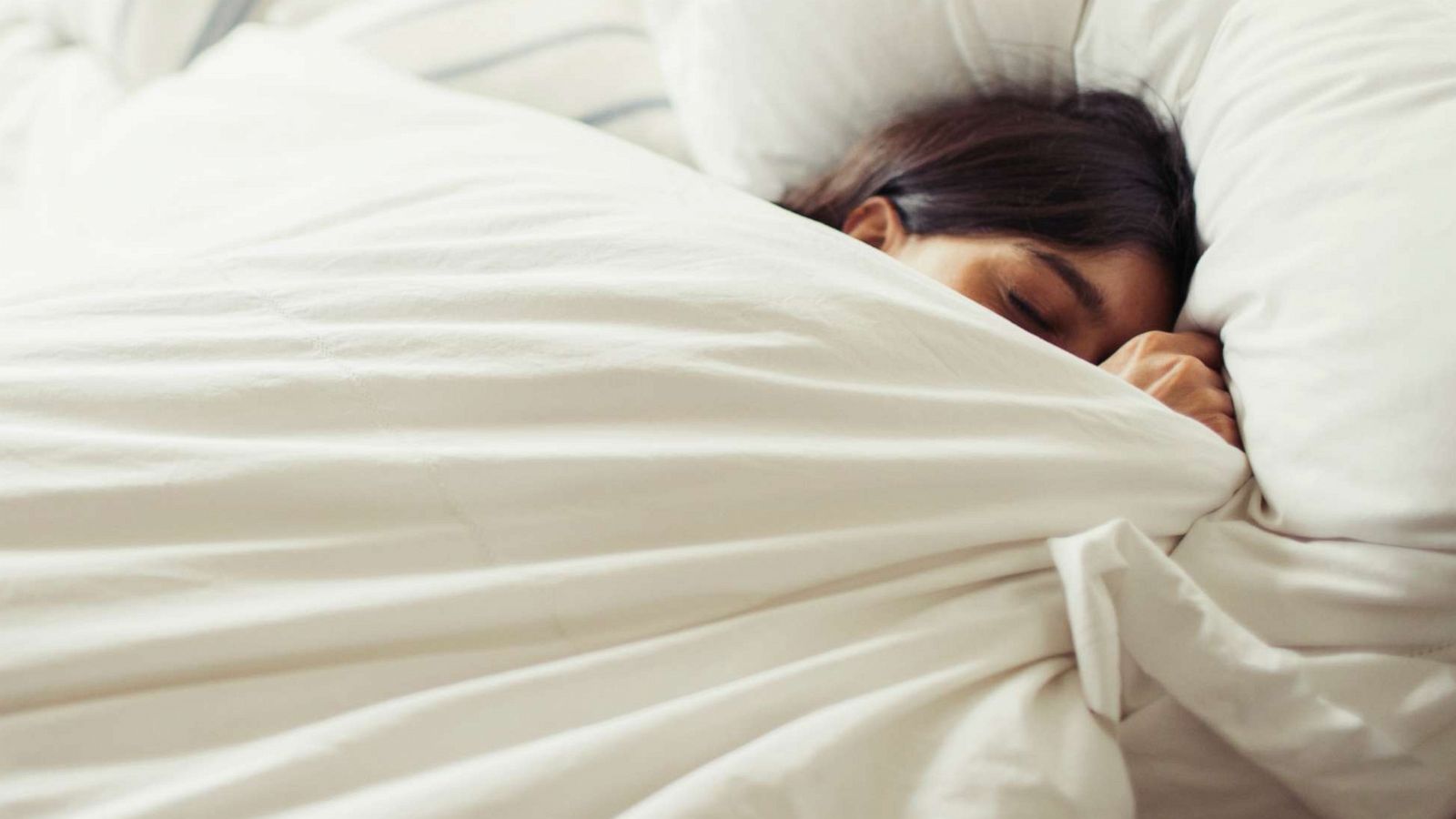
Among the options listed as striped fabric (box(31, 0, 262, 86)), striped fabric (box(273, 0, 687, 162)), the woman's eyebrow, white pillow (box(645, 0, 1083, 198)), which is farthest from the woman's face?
striped fabric (box(31, 0, 262, 86))

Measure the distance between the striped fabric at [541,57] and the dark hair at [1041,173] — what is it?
234 mm

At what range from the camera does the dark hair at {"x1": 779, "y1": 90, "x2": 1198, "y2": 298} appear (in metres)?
0.78

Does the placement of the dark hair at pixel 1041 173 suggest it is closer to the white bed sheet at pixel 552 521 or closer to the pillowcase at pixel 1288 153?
the pillowcase at pixel 1288 153

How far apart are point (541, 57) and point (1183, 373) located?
2.14ft

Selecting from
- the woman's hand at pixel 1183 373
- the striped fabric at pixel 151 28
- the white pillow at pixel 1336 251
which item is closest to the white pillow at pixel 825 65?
the white pillow at pixel 1336 251

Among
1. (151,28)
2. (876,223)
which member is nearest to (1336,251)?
(876,223)

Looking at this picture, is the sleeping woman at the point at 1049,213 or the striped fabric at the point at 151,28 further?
the striped fabric at the point at 151,28

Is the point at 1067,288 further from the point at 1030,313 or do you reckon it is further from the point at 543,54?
the point at 543,54

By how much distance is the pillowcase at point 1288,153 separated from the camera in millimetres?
517

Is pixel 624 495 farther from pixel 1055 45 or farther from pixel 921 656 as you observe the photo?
pixel 1055 45

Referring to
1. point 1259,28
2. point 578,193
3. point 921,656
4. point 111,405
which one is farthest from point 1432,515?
point 111,405

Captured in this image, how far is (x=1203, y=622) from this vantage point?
0.48 metres

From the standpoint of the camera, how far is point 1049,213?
786 mm

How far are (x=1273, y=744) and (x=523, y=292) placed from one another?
40 cm
